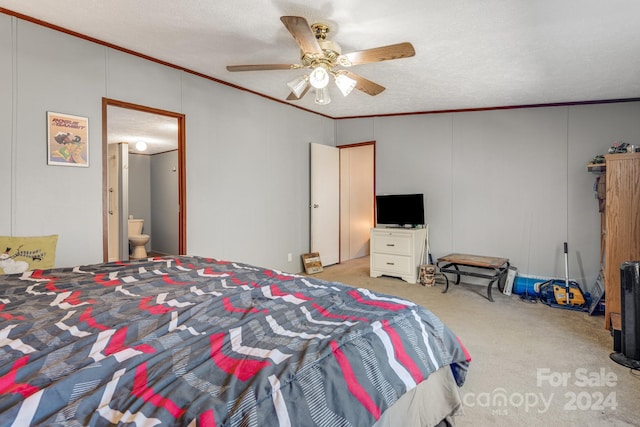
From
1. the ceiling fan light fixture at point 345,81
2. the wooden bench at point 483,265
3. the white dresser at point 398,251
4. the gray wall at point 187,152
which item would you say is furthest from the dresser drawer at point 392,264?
the ceiling fan light fixture at point 345,81

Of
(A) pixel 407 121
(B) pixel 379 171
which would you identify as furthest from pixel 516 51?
(B) pixel 379 171

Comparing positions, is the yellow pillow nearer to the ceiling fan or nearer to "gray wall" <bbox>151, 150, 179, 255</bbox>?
the ceiling fan

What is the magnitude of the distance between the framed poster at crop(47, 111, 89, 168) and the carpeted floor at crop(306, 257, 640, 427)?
11.2 ft

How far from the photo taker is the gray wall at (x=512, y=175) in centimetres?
409

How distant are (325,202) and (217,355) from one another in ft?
15.1

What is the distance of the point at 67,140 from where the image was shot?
289 cm

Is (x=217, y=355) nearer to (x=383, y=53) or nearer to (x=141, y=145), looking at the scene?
(x=383, y=53)

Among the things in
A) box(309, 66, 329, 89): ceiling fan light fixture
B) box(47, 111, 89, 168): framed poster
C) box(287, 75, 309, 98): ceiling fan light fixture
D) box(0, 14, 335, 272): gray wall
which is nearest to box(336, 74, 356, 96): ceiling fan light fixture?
box(309, 66, 329, 89): ceiling fan light fixture

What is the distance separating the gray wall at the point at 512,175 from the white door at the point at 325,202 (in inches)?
33.5

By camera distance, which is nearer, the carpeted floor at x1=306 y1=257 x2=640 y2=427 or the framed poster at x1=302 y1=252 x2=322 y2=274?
the carpeted floor at x1=306 y1=257 x2=640 y2=427

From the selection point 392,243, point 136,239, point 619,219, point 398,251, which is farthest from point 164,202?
point 619,219

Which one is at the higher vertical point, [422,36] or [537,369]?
[422,36]

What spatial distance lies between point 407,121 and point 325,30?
2.89 m

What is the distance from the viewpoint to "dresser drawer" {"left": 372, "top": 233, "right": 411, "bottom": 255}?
4785 millimetres
